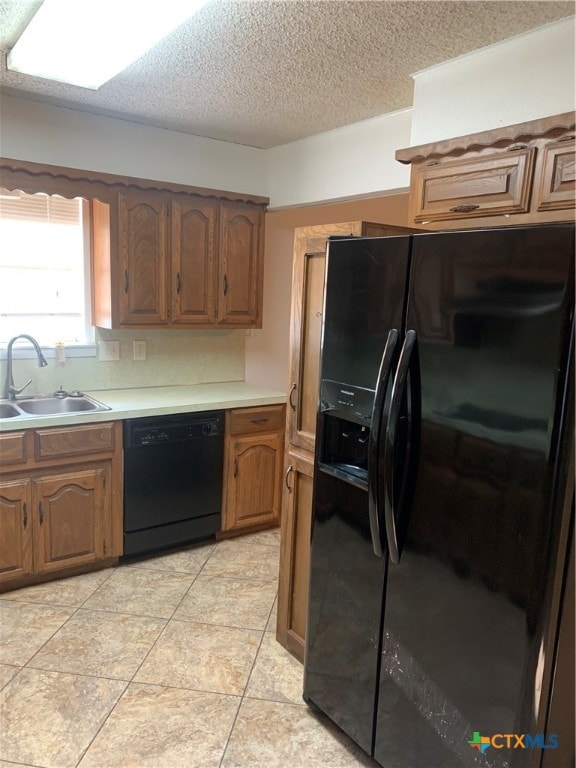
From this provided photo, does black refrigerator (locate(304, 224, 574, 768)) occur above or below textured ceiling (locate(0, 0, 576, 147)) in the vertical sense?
below

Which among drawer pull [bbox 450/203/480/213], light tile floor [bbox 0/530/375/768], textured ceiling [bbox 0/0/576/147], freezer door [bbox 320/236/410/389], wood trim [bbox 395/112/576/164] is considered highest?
textured ceiling [bbox 0/0/576/147]

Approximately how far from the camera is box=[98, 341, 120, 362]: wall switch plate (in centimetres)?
339

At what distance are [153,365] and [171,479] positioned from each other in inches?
33.7

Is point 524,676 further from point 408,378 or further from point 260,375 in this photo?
point 260,375

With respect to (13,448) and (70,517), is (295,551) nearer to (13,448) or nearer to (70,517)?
(70,517)

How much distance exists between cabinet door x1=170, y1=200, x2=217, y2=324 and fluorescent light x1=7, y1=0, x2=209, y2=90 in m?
1.08

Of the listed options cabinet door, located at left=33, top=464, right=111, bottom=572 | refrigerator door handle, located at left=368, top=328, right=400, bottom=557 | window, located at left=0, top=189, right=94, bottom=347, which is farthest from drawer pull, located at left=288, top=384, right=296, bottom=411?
window, located at left=0, top=189, right=94, bottom=347

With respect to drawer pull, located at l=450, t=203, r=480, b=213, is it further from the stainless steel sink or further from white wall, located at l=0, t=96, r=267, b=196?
the stainless steel sink

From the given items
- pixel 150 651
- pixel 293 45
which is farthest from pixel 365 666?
pixel 293 45

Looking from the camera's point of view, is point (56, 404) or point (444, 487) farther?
point (56, 404)

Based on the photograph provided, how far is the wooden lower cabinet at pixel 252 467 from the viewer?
334 cm

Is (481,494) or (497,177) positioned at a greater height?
(497,177)

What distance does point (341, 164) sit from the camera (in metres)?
2.97

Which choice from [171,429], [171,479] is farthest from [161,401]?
[171,479]
